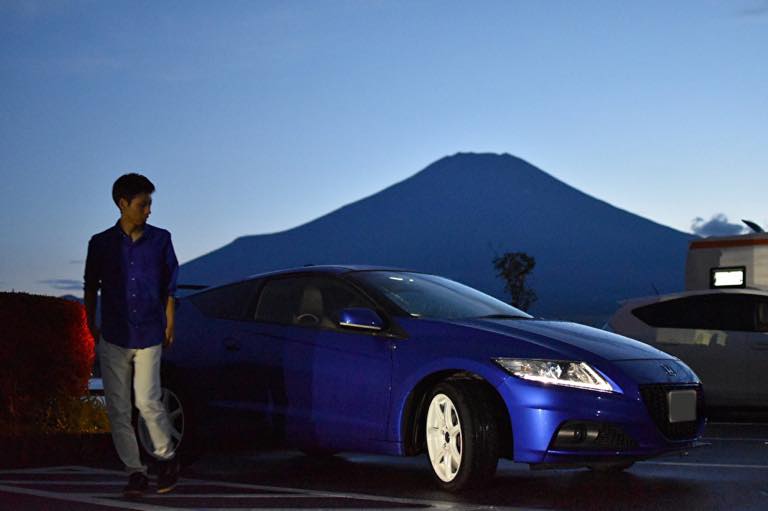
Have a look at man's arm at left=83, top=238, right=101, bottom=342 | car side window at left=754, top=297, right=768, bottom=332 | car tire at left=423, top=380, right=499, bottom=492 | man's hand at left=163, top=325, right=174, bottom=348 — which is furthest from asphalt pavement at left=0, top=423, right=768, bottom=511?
car side window at left=754, top=297, right=768, bottom=332

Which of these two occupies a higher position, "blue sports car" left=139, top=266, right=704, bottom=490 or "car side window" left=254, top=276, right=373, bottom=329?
Result: "car side window" left=254, top=276, right=373, bottom=329

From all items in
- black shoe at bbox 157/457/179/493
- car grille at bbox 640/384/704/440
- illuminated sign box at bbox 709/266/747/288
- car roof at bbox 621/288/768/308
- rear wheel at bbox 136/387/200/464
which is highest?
illuminated sign box at bbox 709/266/747/288

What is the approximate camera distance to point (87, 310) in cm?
836

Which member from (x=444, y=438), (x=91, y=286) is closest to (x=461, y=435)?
(x=444, y=438)

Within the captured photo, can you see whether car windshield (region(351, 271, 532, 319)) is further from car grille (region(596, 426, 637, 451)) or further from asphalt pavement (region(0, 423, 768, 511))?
car grille (region(596, 426, 637, 451))

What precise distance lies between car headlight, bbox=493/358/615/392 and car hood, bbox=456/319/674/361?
0.11m

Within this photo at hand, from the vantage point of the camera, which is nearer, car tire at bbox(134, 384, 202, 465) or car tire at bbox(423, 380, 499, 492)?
car tire at bbox(423, 380, 499, 492)

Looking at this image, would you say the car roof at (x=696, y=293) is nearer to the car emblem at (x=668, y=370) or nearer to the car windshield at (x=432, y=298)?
the car windshield at (x=432, y=298)

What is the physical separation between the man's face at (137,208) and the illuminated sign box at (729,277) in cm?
1065

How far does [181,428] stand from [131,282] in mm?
2377

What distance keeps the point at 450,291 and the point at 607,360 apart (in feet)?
5.95

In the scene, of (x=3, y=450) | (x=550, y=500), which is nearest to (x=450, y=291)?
(x=550, y=500)

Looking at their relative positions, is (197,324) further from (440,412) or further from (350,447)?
(440,412)

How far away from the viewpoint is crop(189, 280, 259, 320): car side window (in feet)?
34.1
